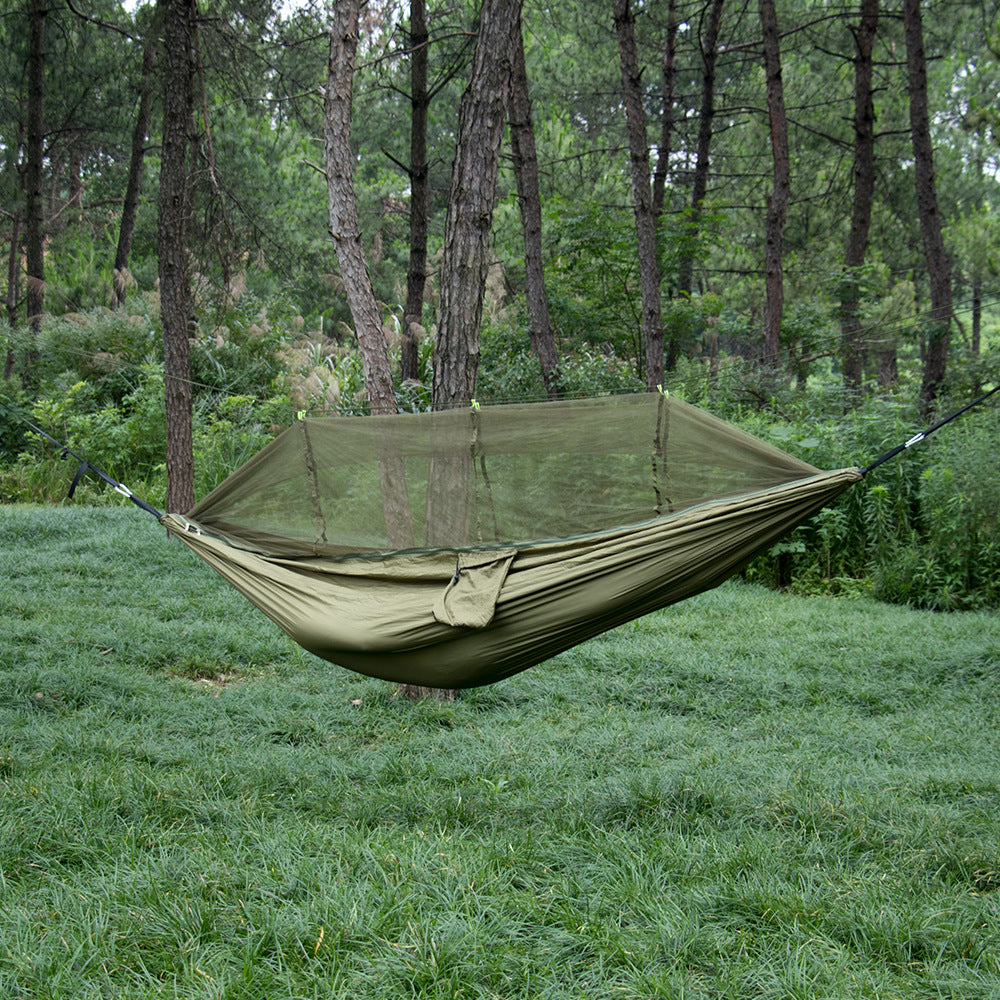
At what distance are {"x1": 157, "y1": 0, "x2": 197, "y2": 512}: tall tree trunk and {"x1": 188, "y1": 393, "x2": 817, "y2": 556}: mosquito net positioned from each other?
2.62 meters

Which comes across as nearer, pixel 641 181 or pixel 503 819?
pixel 503 819

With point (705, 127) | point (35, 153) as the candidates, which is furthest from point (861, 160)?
point (35, 153)

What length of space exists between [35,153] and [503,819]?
9.04m

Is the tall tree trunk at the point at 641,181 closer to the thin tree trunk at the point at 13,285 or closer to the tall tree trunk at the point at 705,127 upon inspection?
the tall tree trunk at the point at 705,127

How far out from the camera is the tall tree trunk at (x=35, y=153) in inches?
327

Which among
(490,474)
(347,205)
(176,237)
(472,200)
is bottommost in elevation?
(490,474)

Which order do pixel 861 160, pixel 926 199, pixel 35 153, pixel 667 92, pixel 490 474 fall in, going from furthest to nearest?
pixel 667 92
pixel 35 153
pixel 861 160
pixel 926 199
pixel 490 474

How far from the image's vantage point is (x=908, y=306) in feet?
37.6

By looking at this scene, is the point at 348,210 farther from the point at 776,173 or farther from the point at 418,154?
the point at 776,173

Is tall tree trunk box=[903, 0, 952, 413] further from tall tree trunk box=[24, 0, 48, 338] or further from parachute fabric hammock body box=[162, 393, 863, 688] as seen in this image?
tall tree trunk box=[24, 0, 48, 338]

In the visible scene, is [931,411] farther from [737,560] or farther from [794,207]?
[794,207]

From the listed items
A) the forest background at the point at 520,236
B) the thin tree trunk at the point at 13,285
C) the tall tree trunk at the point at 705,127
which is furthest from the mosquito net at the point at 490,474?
the thin tree trunk at the point at 13,285

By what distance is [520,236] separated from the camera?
1109 cm

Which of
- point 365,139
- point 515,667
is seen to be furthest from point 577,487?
point 365,139
